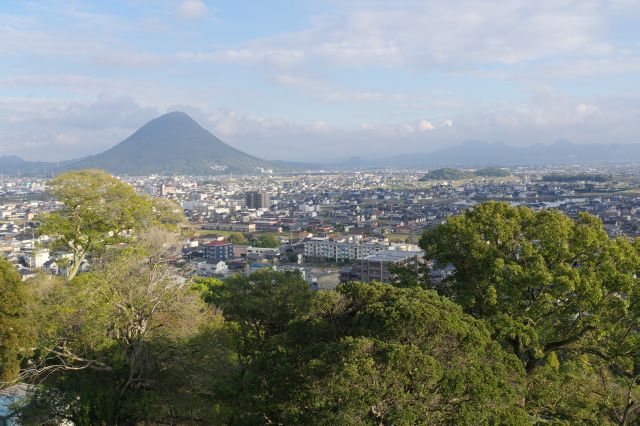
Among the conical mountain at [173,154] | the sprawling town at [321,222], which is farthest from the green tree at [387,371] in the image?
the conical mountain at [173,154]

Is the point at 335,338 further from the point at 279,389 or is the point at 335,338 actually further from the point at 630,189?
the point at 630,189

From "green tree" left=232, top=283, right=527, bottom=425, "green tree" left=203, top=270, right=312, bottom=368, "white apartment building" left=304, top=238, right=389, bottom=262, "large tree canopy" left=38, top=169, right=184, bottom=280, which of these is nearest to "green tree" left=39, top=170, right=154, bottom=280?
"large tree canopy" left=38, top=169, right=184, bottom=280

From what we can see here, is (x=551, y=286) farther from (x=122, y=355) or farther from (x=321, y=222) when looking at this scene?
(x=321, y=222)

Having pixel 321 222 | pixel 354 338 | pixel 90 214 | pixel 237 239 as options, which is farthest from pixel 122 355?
pixel 321 222

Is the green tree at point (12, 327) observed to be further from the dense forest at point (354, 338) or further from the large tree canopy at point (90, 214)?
the large tree canopy at point (90, 214)

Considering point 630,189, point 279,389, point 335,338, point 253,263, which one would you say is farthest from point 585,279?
point 630,189

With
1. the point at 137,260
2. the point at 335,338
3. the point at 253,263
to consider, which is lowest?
the point at 253,263
